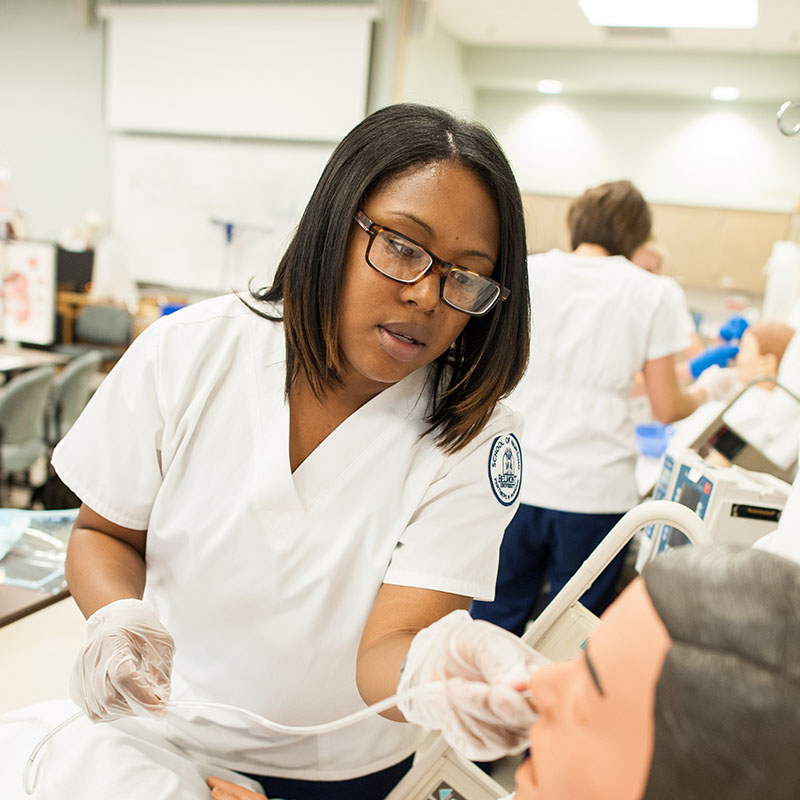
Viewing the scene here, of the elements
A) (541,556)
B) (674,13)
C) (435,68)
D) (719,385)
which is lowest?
(541,556)

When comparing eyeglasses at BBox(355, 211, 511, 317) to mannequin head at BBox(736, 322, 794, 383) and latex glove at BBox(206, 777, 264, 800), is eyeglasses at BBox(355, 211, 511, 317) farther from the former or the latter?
mannequin head at BBox(736, 322, 794, 383)

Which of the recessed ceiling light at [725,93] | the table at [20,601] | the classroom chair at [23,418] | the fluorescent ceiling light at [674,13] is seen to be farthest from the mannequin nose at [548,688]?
the recessed ceiling light at [725,93]

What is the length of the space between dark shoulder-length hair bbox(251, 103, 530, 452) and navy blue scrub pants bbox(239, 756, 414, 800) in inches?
19.3

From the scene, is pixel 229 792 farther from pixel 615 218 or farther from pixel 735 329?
pixel 735 329

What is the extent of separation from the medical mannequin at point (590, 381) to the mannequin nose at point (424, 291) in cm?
127

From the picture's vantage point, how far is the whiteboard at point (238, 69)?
18.1 ft

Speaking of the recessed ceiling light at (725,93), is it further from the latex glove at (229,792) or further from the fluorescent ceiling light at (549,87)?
the latex glove at (229,792)

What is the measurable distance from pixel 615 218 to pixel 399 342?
1.50 meters

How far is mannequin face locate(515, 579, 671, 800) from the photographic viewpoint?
43 cm

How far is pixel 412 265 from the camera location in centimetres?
87

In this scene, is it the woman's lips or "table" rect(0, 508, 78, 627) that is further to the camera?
"table" rect(0, 508, 78, 627)

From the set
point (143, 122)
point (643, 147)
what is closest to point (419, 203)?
point (143, 122)

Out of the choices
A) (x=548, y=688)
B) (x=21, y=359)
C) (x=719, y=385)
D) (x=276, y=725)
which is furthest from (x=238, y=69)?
(x=548, y=688)

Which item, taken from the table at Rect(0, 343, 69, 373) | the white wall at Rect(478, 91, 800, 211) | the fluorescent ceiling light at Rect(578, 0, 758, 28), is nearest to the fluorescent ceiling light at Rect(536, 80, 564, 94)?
the white wall at Rect(478, 91, 800, 211)
